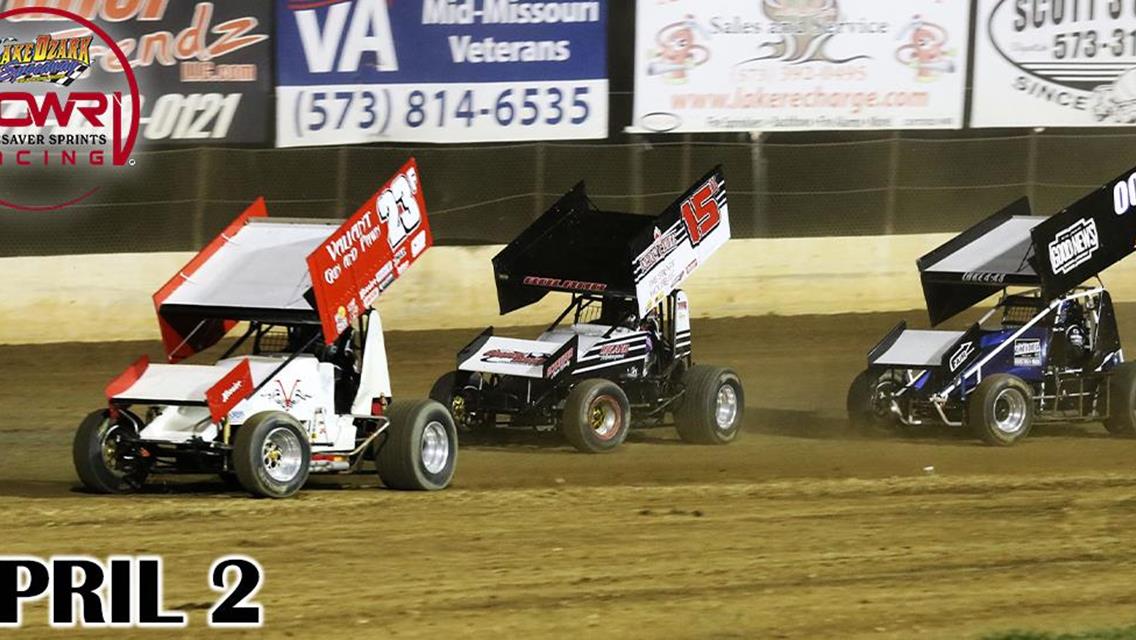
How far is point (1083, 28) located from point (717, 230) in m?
10.5

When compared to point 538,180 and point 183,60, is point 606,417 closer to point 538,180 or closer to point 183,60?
point 538,180

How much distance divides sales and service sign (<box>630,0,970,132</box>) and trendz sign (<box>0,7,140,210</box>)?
20.6 ft

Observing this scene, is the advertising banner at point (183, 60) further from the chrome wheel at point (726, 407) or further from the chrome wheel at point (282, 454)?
the chrome wheel at point (282, 454)

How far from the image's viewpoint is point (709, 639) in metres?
9.22

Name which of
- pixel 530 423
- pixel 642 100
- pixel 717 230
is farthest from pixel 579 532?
pixel 642 100

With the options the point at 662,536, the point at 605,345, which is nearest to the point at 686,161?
the point at 605,345

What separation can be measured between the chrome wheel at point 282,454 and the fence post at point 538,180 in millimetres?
10135

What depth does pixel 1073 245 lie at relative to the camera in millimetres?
15867

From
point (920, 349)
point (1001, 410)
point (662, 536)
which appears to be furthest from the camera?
point (920, 349)

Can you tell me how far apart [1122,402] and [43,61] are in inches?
472

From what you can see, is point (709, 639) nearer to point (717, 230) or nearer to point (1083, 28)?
point (717, 230)

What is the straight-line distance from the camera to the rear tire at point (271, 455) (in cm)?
1186

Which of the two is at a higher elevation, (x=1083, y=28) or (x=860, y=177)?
(x=1083, y=28)

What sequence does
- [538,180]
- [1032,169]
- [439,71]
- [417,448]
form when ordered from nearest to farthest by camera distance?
[417,448]
[439,71]
[538,180]
[1032,169]
